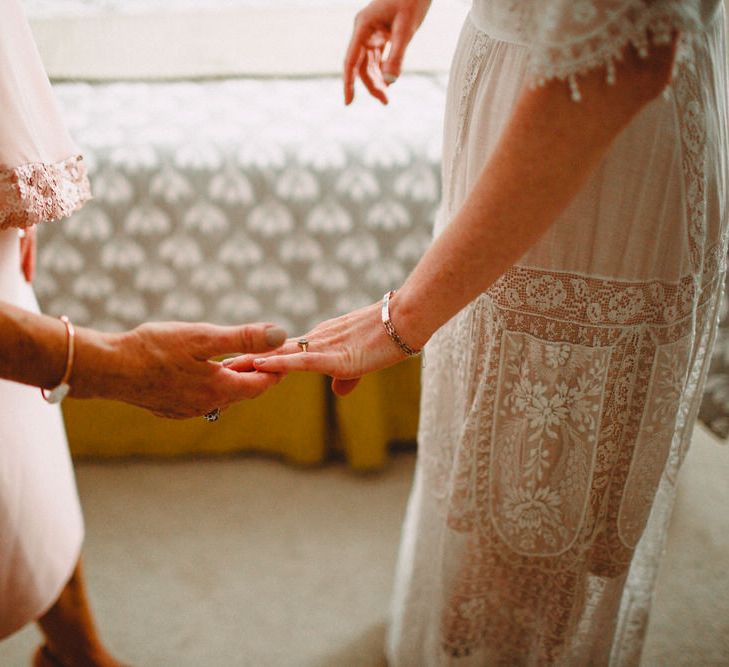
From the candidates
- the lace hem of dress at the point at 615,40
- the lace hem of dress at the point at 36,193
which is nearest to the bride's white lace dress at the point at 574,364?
the lace hem of dress at the point at 615,40

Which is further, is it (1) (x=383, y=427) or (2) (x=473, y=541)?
(1) (x=383, y=427)

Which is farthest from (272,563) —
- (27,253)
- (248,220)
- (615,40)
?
(615,40)

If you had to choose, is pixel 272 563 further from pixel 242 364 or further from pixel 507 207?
pixel 507 207

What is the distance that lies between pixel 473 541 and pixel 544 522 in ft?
0.37

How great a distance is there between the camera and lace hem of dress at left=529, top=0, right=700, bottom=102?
0.52m

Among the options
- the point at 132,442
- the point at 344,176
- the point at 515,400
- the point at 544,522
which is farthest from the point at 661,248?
the point at 132,442

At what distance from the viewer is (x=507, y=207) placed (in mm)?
633

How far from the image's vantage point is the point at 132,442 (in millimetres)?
1669

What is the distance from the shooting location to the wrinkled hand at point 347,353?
0.77 m

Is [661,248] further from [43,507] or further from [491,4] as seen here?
[43,507]

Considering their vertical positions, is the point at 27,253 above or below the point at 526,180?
below

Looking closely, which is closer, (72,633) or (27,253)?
(27,253)

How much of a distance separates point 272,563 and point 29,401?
29.8 inches

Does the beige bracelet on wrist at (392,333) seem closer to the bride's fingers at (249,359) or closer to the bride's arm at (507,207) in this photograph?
the bride's arm at (507,207)
